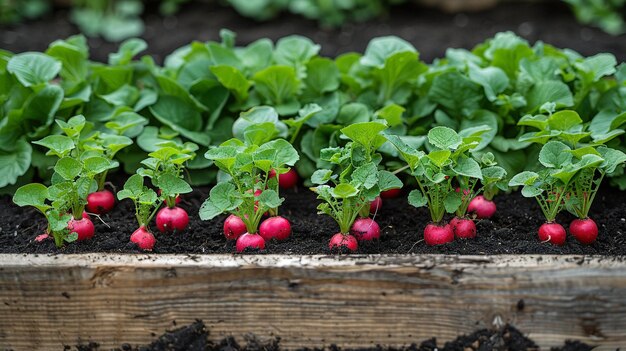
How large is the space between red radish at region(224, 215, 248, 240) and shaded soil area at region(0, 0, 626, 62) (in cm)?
251

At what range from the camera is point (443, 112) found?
2.89 m

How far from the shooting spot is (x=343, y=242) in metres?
2.38

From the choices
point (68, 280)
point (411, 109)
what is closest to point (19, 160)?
point (68, 280)

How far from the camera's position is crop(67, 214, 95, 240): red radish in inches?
97.7

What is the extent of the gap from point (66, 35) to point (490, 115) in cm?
367

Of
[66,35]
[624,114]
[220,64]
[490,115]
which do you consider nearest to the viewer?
[624,114]

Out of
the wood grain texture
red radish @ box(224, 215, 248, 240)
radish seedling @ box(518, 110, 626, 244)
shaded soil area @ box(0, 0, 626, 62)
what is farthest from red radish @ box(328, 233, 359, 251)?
shaded soil area @ box(0, 0, 626, 62)

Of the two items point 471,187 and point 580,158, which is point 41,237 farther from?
point 580,158

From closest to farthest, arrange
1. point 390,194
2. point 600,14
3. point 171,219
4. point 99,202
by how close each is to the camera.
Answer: point 171,219 < point 99,202 < point 390,194 < point 600,14

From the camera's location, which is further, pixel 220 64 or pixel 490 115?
pixel 220 64

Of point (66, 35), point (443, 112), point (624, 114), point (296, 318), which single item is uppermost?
point (624, 114)

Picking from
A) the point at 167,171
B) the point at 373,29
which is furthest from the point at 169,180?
the point at 373,29

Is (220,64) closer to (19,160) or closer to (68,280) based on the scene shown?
(19,160)

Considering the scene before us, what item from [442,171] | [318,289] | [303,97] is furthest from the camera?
[303,97]
